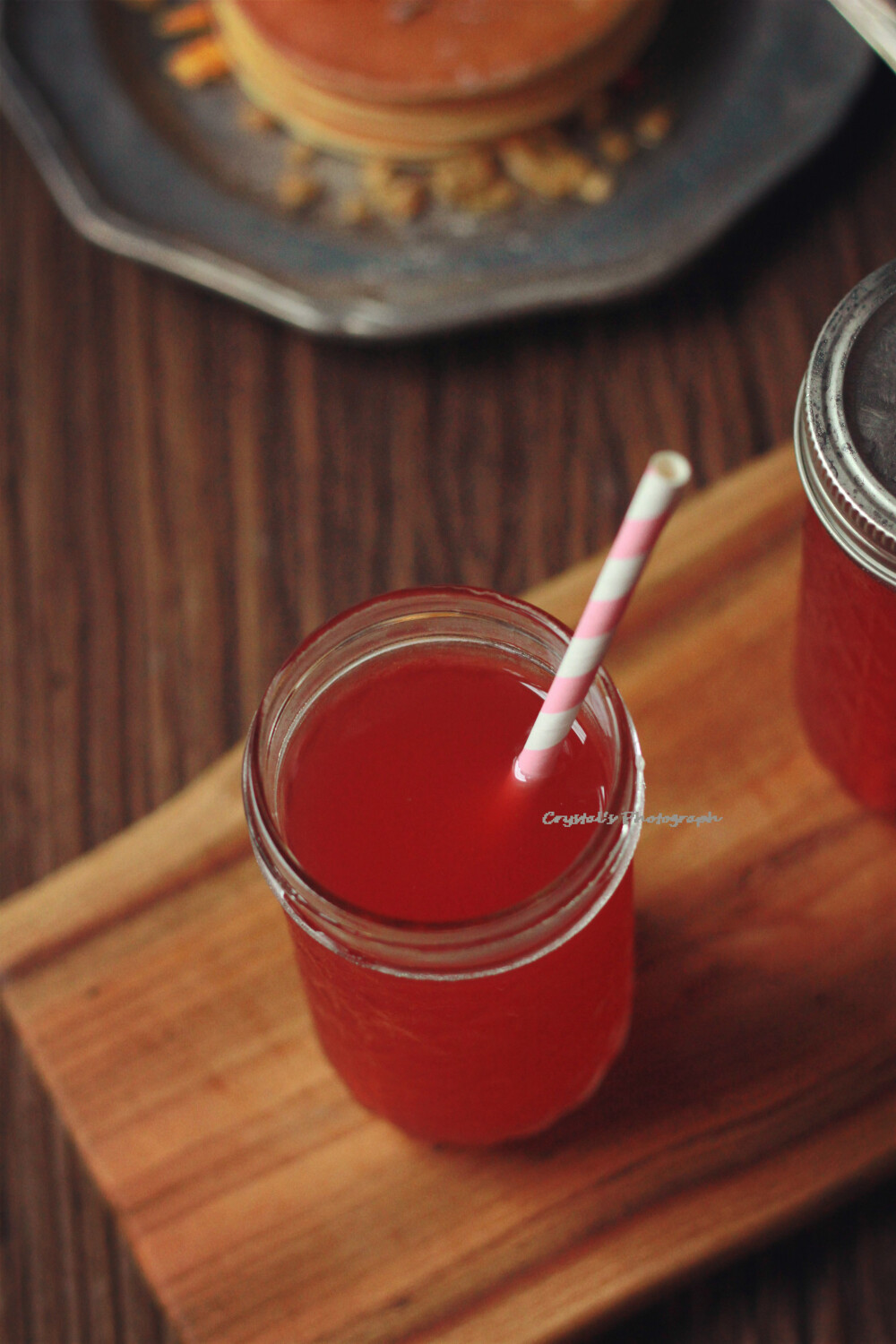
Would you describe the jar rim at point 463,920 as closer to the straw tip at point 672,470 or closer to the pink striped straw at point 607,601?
the pink striped straw at point 607,601

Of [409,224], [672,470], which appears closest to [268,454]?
[409,224]

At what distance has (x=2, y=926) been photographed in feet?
2.84

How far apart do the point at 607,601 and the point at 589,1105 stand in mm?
382

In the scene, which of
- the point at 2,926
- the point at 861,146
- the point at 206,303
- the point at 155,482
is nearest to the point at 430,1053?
the point at 2,926

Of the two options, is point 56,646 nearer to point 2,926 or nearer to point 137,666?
point 137,666

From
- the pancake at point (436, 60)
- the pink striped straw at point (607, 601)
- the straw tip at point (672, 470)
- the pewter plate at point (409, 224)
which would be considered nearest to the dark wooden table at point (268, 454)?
the pewter plate at point (409, 224)

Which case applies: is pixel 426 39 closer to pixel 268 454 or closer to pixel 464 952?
pixel 268 454

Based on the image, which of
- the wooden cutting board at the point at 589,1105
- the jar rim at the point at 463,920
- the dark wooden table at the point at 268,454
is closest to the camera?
the jar rim at the point at 463,920

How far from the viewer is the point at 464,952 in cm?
59

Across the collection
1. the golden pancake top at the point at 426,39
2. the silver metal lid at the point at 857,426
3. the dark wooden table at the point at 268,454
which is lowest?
the dark wooden table at the point at 268,454

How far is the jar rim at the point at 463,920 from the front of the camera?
1.92 ft

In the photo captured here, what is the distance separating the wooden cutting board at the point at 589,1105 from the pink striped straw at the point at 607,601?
26 cm

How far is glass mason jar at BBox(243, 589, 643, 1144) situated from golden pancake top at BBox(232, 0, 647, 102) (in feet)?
2.11

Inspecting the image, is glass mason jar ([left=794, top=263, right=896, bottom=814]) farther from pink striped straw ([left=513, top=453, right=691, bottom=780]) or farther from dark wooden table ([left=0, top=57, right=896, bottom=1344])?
dark wooden table ([left=0, top=57, right=896, bottom=1344])
